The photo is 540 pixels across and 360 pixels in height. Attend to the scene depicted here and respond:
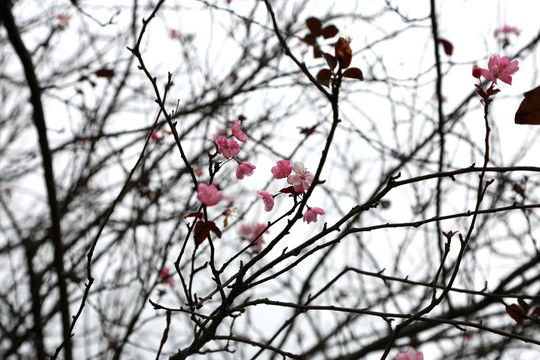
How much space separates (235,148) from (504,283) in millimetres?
1879

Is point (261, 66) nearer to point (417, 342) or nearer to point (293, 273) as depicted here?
point (293, 273)

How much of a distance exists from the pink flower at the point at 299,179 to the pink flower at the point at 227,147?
0.16 metres

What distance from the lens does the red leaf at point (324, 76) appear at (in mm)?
981

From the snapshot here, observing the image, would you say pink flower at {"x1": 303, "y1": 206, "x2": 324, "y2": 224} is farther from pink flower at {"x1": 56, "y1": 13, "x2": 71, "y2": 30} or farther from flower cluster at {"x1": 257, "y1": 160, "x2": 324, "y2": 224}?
pink flower at {"x1": 56, "y1": 13, "x2": 71, "y2": 30}

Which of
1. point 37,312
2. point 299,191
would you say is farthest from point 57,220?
point 299,191

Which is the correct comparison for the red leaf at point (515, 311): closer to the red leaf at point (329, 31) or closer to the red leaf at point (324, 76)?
the red leaf at point (324, 76)

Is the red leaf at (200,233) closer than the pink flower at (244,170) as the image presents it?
Yes

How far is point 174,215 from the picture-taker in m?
3.14

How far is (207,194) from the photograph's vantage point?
981mm

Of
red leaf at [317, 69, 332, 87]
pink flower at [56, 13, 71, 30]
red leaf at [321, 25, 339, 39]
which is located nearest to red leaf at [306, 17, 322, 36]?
red leaf at [321, 25, 339, 39]

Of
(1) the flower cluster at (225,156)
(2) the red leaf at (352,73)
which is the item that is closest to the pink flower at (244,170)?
(1) the flower cluster at (225,156)

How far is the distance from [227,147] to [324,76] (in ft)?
1.04

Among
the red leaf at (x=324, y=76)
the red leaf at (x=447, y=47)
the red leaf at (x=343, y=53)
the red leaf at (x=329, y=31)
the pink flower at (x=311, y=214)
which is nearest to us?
the red leaf at (x=343, y=53)

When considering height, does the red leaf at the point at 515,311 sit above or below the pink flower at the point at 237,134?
below
